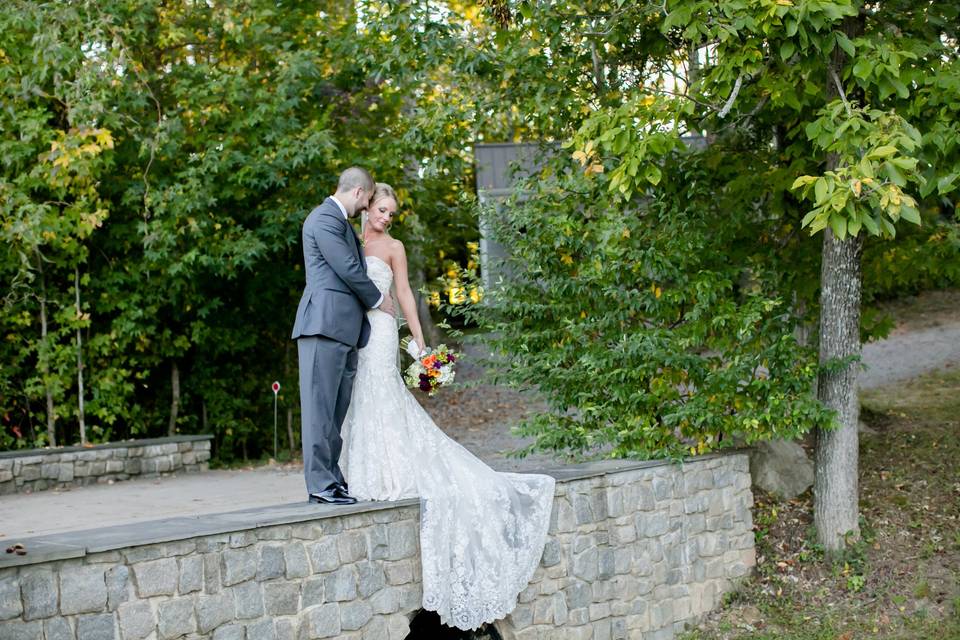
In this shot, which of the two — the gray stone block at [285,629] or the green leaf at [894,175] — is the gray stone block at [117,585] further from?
the green leaf at [894,175]

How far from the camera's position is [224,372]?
12.9m

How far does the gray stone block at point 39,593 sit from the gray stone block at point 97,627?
14cm

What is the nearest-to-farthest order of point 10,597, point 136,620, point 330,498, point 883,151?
1. point 10,597
2. point 136,620
3. point 330,498
4. point 883,151

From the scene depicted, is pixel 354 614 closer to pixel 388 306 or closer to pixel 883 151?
pixel 388 306

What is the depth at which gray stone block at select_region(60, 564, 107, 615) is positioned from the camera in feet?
14.7

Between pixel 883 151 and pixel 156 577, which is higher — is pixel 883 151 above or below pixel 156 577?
above

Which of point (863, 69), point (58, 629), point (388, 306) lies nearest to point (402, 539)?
point (388, 306)

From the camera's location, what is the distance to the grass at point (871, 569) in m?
7.27

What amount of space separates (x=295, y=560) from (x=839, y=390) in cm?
449

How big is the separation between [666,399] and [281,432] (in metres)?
6.71

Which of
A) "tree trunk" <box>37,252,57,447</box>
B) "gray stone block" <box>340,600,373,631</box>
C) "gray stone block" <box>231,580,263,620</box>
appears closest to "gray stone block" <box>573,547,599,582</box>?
"gray stone block" <box>340,600,373,631</box>

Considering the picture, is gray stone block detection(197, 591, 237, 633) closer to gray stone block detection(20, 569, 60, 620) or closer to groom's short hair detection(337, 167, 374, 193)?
gray stone block detection(20, 569, 60, 620)

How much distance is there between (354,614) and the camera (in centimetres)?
554

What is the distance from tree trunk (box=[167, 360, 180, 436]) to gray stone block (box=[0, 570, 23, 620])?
803 centimetres
